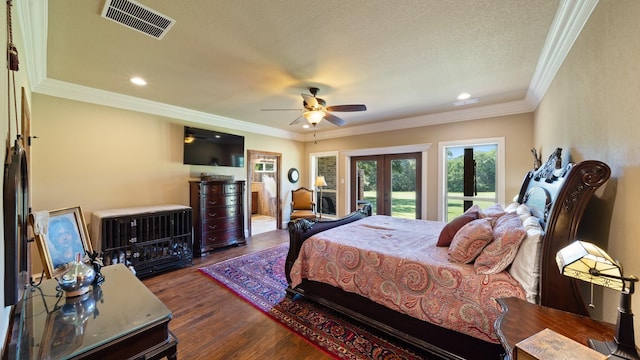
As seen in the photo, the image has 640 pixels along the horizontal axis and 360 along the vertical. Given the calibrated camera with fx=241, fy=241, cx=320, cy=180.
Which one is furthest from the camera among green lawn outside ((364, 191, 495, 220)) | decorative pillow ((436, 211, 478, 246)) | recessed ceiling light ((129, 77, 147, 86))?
green lawn outside ((364, 191, 495, 220))

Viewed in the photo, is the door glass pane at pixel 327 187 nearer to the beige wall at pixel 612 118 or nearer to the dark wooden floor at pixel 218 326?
the dark wooden floor at pixel 218 326

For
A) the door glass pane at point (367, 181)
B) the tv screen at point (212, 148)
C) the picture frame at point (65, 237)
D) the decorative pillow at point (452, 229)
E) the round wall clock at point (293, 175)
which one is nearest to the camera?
the picture frame at point (65, 237)

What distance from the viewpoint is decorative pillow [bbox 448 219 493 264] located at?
1.87 m

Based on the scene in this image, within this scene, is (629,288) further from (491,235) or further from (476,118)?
(476,118)

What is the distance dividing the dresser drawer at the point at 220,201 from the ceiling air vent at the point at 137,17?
2.96 metres

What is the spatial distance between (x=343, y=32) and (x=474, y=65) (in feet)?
5.36

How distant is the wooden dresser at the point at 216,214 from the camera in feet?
14.3

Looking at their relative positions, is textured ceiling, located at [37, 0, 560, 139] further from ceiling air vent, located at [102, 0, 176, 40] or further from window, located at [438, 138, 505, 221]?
window, located at [438, 138, 505, 221]

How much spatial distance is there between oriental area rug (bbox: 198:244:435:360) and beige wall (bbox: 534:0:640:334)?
4.68 ft

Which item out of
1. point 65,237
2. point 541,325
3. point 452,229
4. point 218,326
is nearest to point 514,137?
point 452,229

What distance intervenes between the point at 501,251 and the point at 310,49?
7.64 feet

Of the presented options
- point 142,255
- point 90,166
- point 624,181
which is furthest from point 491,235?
point 90,166

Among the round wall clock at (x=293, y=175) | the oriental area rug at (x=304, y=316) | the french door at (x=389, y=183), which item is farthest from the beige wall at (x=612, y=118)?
the round wall clock at (x=293, y=175)

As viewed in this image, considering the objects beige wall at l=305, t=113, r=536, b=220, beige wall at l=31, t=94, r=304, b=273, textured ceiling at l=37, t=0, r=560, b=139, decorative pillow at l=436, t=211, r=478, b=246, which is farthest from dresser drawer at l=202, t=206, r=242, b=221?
decorative pillow at l=436, t=211, r=478, b=246
